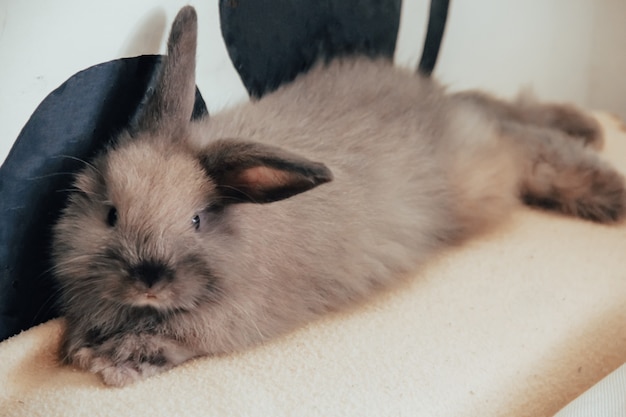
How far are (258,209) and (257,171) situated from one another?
0.46 ft

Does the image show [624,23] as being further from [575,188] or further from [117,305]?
[117,305]

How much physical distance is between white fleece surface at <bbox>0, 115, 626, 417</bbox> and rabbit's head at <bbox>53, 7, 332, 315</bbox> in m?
0.12

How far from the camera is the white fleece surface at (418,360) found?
0.95 meters

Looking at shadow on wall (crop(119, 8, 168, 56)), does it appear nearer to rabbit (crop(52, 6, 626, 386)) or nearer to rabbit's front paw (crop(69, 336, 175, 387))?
rabbit (crop(52, 6, 626, 386))

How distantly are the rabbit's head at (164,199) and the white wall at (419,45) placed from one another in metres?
0.12

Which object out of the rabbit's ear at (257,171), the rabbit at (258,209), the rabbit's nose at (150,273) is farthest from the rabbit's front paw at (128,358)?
the rabbit's ear at (257,171)

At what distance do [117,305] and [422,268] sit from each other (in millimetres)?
582

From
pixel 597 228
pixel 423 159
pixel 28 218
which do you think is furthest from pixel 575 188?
pixel 28 218

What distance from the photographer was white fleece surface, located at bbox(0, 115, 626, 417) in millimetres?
954

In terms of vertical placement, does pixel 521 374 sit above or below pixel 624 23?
below

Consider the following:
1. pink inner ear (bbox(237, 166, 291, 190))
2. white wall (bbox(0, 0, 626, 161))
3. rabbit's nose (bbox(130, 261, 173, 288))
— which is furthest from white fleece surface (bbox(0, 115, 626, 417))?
white wall (bbox(0, 0, 626, 161))

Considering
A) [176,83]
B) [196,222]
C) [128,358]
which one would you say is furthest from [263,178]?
[128,358]

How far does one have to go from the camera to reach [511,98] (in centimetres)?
198

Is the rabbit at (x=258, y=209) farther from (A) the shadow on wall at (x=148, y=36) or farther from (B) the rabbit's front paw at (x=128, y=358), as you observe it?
(A) the shadow on wall at (x=148, y=36)
